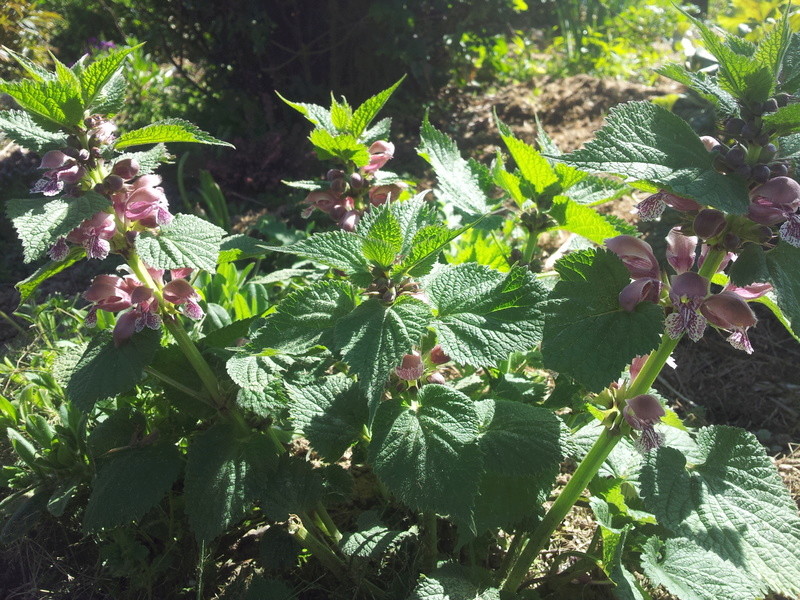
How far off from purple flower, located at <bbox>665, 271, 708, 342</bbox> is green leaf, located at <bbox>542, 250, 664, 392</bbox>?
2 centimetres

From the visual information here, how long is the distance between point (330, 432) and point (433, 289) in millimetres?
391

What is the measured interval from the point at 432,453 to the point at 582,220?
0.64m

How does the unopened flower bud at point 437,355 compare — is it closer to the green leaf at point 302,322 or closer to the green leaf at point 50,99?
the green leaf at point 302,322

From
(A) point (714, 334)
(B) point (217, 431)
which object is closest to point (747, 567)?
(B) point (217, 431)

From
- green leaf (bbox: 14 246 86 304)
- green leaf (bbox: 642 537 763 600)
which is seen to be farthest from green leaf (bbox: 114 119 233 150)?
green leaf (bbox: 642 537 763 600)

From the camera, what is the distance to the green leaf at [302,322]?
114cm

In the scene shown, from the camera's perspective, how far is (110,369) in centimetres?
130

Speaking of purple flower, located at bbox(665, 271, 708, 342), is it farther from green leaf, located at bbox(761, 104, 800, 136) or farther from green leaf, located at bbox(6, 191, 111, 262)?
green leaf, located at bbox(6, 191, 111, 262)

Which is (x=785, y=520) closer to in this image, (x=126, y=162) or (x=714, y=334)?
(x=126, y=162)

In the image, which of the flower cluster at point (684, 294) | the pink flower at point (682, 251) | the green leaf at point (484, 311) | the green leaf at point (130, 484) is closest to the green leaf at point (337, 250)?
the green leaf at point (484, 311)

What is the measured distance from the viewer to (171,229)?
1314mm

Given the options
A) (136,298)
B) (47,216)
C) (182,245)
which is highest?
(47,216)

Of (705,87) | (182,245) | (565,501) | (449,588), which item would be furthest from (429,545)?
(705,87)

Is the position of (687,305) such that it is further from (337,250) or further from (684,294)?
(337,250)
